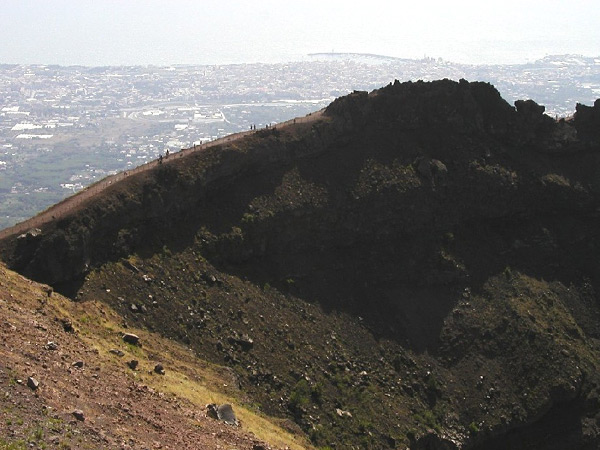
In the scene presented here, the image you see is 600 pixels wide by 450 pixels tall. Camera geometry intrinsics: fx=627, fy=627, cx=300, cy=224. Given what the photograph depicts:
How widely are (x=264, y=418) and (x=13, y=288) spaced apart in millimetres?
20536

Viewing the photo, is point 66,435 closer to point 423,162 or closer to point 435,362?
point 435,362

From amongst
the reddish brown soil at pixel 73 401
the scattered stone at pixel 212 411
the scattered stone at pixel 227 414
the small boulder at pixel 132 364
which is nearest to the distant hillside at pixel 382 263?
the scattered stone at pixel 227 414

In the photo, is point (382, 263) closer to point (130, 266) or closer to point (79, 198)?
point (130, 266)

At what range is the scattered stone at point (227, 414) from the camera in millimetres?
40359

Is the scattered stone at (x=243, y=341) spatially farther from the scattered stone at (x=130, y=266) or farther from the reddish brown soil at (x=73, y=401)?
the reddish brown soil at (x=73, y=401)

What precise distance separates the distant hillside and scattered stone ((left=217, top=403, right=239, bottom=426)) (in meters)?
7.07

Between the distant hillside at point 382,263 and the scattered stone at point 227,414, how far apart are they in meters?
7.07

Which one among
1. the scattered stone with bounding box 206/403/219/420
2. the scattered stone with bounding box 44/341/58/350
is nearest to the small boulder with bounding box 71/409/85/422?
the scattered stone with bounding box 44/341/58/350

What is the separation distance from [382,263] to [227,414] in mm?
32130

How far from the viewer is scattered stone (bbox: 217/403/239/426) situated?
40.4 meters

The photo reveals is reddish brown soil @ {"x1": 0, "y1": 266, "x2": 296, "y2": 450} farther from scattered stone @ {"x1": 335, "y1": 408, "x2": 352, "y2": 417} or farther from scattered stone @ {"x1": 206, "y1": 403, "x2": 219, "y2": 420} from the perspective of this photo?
scattered stone @ {"x1": 335, "y1": 408, "x2": 352, "y2": 417}

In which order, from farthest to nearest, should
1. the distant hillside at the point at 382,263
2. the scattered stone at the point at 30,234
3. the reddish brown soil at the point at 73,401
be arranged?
1. the distant hillside at the point at 382,263
2. the scattered stone at the point at 30,234
3. the reddish brown soil at the point at 73,401

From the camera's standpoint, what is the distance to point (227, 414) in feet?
134

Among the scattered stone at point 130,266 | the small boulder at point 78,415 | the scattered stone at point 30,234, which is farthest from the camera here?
the scattered stone at point 130,266
